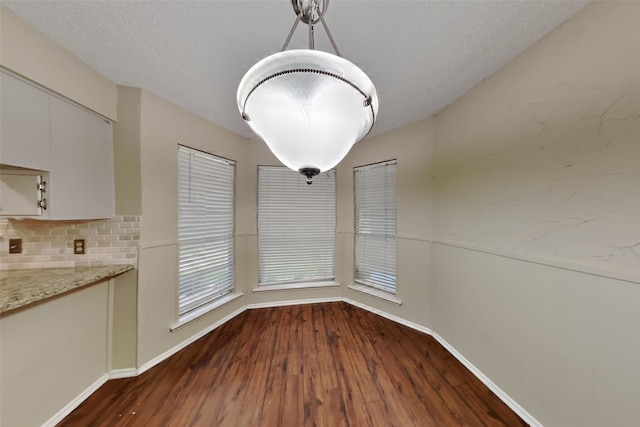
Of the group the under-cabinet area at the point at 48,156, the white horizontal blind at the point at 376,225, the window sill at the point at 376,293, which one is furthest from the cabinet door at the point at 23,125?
the window sill at the point at 376,293

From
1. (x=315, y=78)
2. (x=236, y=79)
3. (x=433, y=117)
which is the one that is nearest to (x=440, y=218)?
(x=433, y=117)

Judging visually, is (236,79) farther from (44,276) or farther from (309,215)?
(44,276)

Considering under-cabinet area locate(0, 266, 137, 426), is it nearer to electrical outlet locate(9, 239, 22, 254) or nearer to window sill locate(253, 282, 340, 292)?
electrical outlet locate(9, 239, 22, 254)

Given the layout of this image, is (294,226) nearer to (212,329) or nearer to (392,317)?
(212,329)

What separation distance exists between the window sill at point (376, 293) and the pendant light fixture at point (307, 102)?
7.31ft

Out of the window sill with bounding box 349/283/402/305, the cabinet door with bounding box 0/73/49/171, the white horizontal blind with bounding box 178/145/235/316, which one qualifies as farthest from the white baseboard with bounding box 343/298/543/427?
the cabinet door with bounding box 0/73/49/171

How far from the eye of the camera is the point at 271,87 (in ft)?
1.93

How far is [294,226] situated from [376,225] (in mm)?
1097

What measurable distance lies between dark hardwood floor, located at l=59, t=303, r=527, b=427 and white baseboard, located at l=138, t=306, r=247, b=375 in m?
0.05

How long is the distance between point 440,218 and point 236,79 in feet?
7.20

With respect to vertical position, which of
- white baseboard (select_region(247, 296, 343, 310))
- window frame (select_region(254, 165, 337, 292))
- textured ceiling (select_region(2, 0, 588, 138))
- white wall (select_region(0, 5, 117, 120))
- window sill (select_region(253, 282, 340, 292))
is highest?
textured ceiling (select_region(2, 0, 588, 138))

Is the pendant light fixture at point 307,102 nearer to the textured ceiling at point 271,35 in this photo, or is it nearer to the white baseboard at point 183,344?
the textured ceiling at point 271,35

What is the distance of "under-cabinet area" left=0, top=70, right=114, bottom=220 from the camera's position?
112 centimetres

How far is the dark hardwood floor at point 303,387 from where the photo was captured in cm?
129
